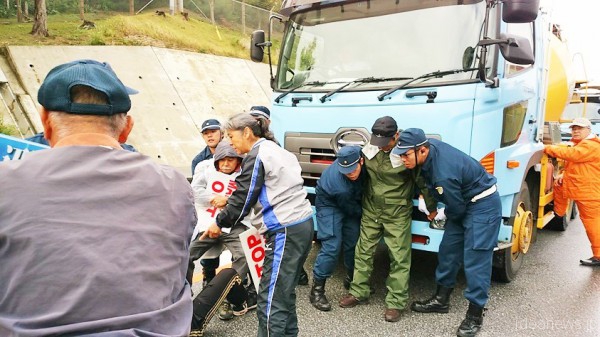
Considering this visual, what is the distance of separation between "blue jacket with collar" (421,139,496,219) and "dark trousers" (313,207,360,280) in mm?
851

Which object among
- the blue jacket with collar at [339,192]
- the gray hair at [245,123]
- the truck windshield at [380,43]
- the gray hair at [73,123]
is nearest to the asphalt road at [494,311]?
the blue jacket with collar at [339,192]

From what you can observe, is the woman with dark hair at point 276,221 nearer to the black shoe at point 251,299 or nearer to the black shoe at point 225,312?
the black shoe at point 225,312

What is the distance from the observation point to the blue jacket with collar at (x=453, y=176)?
10.9 feet

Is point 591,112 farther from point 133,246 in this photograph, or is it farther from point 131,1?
point 131,1

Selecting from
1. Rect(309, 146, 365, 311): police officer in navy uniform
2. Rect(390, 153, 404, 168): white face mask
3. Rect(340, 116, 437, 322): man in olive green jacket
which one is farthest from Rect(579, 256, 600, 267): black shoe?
Rect(390, 153, 404, 168): white face mask

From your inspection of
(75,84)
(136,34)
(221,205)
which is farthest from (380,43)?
(136,34)

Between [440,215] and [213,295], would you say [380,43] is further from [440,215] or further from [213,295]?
[213,295]

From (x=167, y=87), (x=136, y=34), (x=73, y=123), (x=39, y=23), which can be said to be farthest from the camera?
(x=136, y=34)

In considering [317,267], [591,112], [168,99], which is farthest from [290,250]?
[168,99]

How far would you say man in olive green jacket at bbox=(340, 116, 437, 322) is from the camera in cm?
355

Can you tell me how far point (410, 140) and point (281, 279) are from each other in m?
1.35

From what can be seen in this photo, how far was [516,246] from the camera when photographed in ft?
13.7

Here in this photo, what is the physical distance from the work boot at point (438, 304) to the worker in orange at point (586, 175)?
221 centimetres

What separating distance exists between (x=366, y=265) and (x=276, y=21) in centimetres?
275
